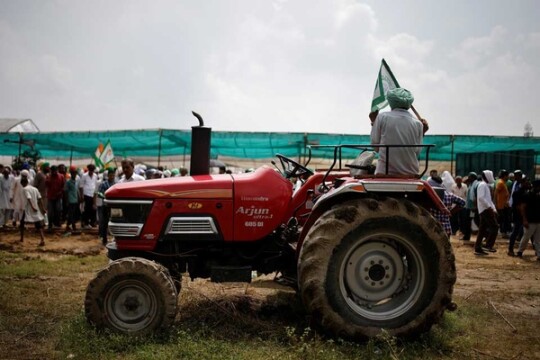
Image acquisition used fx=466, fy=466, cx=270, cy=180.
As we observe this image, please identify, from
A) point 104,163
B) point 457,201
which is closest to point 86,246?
point 104,163

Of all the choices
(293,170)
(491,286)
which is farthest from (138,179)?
(491,286)

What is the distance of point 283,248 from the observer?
5.08 m

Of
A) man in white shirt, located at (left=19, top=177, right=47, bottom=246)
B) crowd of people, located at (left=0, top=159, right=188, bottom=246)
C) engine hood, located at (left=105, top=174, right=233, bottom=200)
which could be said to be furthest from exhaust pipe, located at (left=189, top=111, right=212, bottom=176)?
man in white shirt, located at (left=19, top=177, right=47, bottom=246)

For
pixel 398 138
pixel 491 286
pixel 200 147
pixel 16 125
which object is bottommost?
pixel 491 286

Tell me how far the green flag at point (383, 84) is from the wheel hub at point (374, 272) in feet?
10.6

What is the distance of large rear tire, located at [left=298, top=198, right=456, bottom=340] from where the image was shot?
14.0ft

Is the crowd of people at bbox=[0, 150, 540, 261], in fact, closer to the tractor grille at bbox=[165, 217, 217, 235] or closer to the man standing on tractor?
the tractor grille at bbox=[165, 217, 217, 235]

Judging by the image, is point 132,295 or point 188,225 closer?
point 132,295

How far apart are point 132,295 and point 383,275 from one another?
2448 mm

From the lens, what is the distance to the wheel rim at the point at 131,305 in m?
4.41

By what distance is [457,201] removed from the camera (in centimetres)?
790

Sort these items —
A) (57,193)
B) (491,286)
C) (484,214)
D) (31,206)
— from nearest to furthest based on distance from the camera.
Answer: (491,286) → (31,206) → (484,214) → (57,193)

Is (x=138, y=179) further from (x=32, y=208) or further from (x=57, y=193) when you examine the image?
(x=57, y=193)

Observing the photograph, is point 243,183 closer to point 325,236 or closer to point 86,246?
point 325,236
